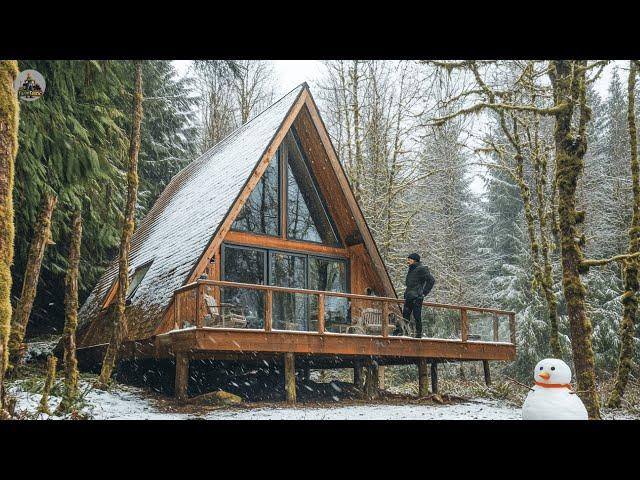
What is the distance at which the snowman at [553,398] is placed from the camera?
233 inches

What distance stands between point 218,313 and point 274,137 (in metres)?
3.26

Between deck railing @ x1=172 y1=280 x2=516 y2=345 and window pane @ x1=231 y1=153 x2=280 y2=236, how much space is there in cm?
134

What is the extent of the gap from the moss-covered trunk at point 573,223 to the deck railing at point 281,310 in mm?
2621

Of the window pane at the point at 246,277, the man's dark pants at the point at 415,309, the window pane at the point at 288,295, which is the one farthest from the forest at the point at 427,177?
the window pane at the point at 288,295

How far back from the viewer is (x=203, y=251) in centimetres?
1034

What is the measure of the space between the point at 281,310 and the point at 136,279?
353 centimetres

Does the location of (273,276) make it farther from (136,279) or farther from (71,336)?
(71,336)

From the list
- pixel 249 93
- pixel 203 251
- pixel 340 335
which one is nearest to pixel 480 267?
pixel 249 93

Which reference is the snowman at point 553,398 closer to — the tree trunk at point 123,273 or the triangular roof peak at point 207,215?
the triangular roof peak at point 207,215

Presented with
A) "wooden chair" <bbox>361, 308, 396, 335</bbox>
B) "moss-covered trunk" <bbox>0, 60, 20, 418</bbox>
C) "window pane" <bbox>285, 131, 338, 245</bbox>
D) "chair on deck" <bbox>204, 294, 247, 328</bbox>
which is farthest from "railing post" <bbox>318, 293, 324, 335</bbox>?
"moss-covered trunk" <bbox>0, 60, 20, 418</bbox>

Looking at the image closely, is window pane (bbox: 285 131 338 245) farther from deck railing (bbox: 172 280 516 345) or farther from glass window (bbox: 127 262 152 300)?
glass window (bbox: 127 262 152 300)

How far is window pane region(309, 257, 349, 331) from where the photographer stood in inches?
501
